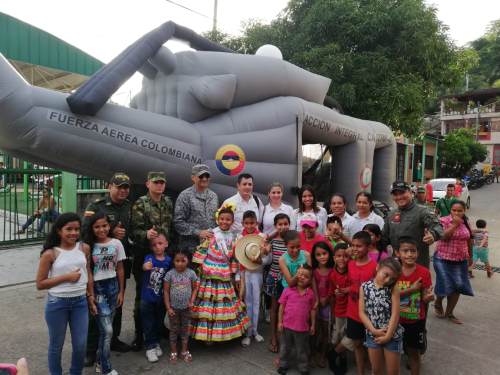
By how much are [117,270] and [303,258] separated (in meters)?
1.61

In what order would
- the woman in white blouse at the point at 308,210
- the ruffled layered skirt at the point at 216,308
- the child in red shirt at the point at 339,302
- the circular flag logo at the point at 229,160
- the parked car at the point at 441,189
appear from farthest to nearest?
the parked car at the point at 441,189
the circular flag logo at the point at 229,160
the woman in white blouse at the point at 308,210
the ruffled layered skirt at the point at 216,308
the child in red shirt at the point at 339,302

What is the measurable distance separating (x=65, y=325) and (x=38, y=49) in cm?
1194

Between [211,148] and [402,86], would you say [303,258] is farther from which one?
[402,86]

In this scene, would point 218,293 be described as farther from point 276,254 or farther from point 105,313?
point 105,313

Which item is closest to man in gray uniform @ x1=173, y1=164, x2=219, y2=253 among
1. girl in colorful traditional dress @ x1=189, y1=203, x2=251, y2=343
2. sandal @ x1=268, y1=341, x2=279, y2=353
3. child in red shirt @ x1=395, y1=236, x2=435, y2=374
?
girl in colorful traditional dress @ x1=189, y1=203, x2=251, y2=343

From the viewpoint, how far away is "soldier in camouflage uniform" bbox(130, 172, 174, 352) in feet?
11.6

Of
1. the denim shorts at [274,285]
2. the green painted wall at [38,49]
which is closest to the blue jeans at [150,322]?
the denim shorts at [274,285]

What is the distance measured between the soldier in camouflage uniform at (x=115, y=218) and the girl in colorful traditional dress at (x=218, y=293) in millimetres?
681

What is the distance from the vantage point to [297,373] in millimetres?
3180

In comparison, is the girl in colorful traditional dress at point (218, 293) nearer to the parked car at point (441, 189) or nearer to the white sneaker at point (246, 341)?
the white sneaker at point (246, 341)

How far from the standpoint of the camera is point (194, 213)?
13.1ft

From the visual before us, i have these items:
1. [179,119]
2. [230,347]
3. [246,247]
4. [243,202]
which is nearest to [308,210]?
[243,202]

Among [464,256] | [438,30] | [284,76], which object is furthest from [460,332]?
[438,30]

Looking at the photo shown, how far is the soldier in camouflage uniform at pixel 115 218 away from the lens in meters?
3.23
